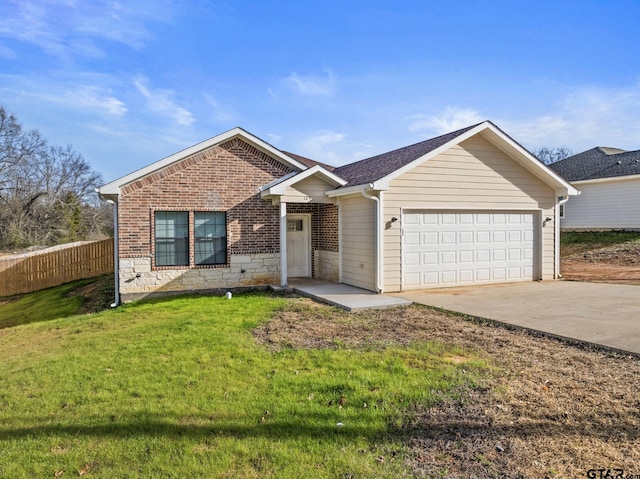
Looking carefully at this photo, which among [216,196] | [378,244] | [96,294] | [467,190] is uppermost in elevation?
[467,190]

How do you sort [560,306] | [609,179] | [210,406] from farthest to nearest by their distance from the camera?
[609,179], [560,306], [210,406]

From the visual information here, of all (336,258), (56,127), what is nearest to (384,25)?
(336,258)

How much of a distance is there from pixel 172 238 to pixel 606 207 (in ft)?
75.0

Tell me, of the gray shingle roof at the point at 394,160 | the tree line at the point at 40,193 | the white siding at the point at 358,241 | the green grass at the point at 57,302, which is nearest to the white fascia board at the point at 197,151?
the gray shingle roof at the point at 394,160

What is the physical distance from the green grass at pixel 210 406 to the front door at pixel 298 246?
23.6ft

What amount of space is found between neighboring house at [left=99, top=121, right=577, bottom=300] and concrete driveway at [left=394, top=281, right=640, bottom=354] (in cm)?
107

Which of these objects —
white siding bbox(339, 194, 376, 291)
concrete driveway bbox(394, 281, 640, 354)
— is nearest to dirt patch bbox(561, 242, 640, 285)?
concrete driveway bbox(394, 281, 640, 354)

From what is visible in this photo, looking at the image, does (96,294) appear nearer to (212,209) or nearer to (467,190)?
(212,209)

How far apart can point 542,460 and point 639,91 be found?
21290mm

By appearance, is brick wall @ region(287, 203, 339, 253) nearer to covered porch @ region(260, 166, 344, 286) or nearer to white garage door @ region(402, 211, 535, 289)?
covered porch @ region(260, 166, 344, 286)

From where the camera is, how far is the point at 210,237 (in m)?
12.2

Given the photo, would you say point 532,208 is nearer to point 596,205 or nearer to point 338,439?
point 338,439

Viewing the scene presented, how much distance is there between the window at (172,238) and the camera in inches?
460

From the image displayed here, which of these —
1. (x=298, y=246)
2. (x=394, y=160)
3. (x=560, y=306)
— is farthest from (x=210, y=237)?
(x=560, y=306)
